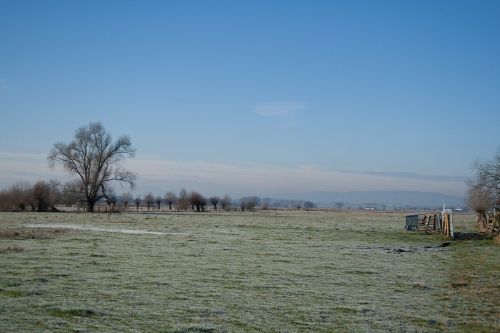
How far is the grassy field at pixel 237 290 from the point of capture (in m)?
11.6

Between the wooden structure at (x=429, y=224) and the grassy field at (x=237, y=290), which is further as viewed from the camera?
the wooden structure at (x=429, y=224)

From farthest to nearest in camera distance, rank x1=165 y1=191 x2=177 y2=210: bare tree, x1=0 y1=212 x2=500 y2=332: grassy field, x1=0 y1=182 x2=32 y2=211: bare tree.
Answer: x1=165 y1=191 x2=177 y2=210: bare tree, x1=0 y1=182 x2=32 y2=211: bare tree, x1=0 y1=212 x2=500 y2=332: grassy field

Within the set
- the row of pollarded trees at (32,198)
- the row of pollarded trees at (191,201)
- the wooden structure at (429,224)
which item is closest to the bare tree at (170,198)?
the row of pollarded trees at (191,201)

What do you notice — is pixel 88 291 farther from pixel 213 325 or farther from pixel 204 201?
pixel 204 201

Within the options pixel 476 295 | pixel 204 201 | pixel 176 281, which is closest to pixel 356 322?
pixel 476 295

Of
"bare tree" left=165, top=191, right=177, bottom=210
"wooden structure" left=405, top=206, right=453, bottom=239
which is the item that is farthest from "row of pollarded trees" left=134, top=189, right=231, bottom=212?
"wooden structure" left=405, top=206, right=453, bottom=239

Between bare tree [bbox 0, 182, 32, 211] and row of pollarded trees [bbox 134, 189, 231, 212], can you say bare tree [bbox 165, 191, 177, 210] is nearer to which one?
row of pollarded trees [bbox 134, 189, 231, 212]

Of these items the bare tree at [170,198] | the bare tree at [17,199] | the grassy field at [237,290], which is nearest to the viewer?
the grassy field at [237,290]

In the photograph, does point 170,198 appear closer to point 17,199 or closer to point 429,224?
point 17,199

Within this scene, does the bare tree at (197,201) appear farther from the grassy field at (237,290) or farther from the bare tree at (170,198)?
the grassy field at (237,290)

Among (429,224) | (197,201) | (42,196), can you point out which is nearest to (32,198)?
(42,196)

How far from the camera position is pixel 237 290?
51.6 feet

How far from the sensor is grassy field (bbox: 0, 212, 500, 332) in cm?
1155

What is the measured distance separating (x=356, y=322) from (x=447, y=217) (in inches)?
1484
